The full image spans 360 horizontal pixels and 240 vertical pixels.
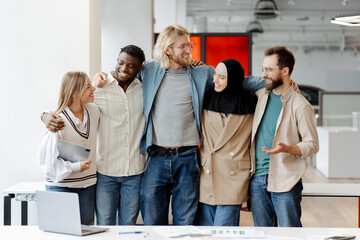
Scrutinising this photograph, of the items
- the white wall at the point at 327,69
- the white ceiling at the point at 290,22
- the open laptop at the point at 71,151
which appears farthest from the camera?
the white wall at the point at 327,69

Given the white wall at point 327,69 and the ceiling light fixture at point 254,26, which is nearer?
the ceiling light fixture at point 254,26

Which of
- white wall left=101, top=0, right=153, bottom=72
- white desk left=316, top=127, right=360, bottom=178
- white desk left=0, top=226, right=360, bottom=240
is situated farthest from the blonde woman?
white desk left=316, top=127, right=360, bottom=178

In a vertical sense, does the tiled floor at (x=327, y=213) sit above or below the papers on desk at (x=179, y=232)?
below

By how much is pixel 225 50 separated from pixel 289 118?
368 centimetres

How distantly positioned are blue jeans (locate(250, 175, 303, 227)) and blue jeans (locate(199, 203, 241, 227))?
0.13 m

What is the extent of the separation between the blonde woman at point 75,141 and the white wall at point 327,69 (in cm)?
1478

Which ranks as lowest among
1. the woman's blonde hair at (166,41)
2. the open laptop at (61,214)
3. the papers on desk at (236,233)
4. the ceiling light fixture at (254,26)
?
the papers on desk at (236,233)

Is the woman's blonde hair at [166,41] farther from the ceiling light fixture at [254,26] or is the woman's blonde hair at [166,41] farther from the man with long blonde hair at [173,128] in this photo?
the ceiling light fixture at [254,26]

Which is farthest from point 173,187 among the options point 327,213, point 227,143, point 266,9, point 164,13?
point 266,9

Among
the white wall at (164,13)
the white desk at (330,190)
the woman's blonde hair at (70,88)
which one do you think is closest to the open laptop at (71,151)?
the woman's blonde hair at (70,88)

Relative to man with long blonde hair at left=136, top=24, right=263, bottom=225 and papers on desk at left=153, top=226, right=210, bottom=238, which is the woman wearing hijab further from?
papers on desk at left=153, top=226, right=210, bottom=238

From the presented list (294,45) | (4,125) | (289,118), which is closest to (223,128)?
(289,118)

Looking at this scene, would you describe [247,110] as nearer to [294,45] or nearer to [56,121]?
[56,121]

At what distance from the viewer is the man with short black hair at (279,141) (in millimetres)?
2938
